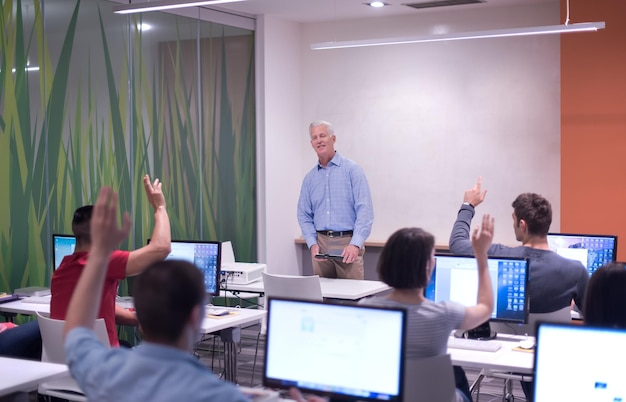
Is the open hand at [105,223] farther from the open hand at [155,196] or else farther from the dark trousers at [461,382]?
the dark trousers at [461,382]

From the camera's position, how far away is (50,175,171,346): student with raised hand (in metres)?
3.74

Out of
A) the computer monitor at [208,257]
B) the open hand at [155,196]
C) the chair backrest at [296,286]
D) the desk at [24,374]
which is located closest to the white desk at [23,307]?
the computer monitor at [208,257]

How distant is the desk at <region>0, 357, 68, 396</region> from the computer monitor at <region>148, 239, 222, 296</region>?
7.60ft

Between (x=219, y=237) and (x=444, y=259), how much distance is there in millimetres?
4795

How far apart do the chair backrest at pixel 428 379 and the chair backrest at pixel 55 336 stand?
1.64 metres

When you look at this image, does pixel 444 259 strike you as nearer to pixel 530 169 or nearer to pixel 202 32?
pixel 530 169

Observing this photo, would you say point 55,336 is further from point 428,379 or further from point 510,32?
point 510,32

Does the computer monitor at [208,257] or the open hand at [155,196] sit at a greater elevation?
the open hand at [155,196]

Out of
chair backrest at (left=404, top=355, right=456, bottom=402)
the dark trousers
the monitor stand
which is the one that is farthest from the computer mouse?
chair backrest at (left=404, top=355, right=456, bottom=402)

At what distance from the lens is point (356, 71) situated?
9.52m

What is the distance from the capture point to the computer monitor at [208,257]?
577 centimetres

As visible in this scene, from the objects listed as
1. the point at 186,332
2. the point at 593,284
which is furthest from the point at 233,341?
the point at 186,332

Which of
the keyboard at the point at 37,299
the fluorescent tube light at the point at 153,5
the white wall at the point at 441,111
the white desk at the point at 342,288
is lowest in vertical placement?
the keyboard at the point at 37,299

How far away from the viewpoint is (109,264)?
3904 mm
